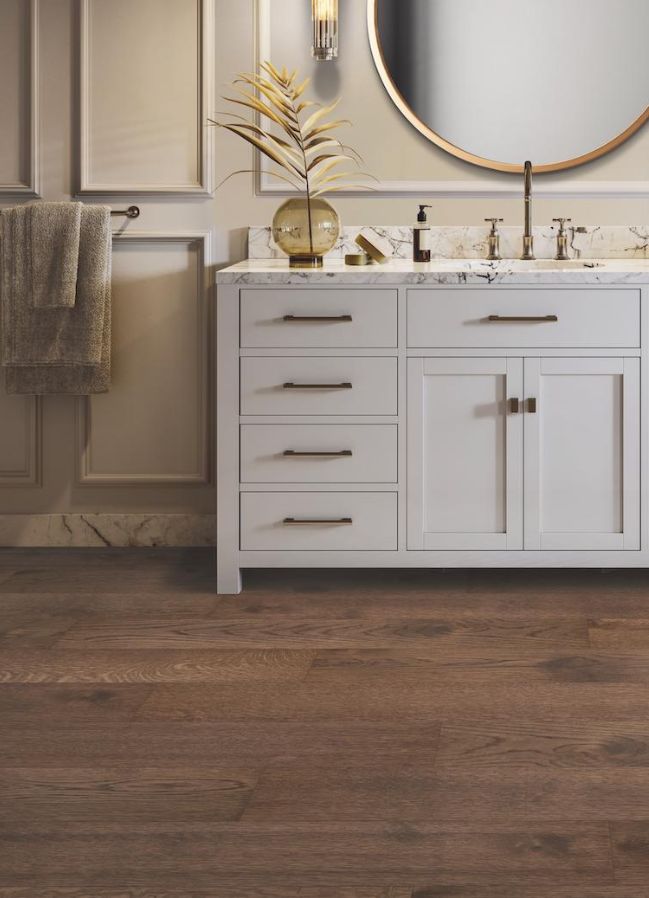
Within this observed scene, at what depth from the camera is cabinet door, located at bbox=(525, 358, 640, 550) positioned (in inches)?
103

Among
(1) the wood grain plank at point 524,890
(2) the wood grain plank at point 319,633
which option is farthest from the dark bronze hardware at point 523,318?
(1) the wood grain plank at point 524,890

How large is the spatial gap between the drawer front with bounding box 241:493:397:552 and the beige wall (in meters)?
0.55

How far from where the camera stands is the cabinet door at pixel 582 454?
8.58 ft

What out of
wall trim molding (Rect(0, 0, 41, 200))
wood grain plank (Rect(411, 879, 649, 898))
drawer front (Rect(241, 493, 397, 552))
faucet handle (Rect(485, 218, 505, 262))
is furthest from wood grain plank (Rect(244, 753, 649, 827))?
wall trim molding (Rect(0, 0, 41, 200))

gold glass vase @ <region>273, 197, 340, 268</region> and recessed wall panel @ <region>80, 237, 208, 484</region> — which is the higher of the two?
gold glass vase @ <region>273, 197, 340, 268</region>

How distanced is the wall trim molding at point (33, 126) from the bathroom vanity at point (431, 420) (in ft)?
2.69

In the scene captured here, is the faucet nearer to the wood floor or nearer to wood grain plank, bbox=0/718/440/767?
the wood floor

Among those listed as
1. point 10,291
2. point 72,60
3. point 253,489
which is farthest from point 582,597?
point 72,60

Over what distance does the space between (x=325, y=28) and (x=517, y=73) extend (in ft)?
1.78

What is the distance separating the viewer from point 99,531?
317cm

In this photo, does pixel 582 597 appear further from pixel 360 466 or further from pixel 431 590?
pixel 360 466

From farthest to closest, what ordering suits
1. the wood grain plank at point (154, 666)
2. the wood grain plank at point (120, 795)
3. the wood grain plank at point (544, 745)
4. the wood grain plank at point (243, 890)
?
1. the wood grain plank at point (154, 666)
2. the wood grain plank at point (544, 745)
3. the wood grain plank at point (120, 795)
4. the wood grain plank at point (243, 890)

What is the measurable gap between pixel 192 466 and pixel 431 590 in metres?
0.84

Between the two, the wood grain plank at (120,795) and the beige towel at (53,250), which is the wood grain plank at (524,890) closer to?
the wood grain plank at (120,795)
